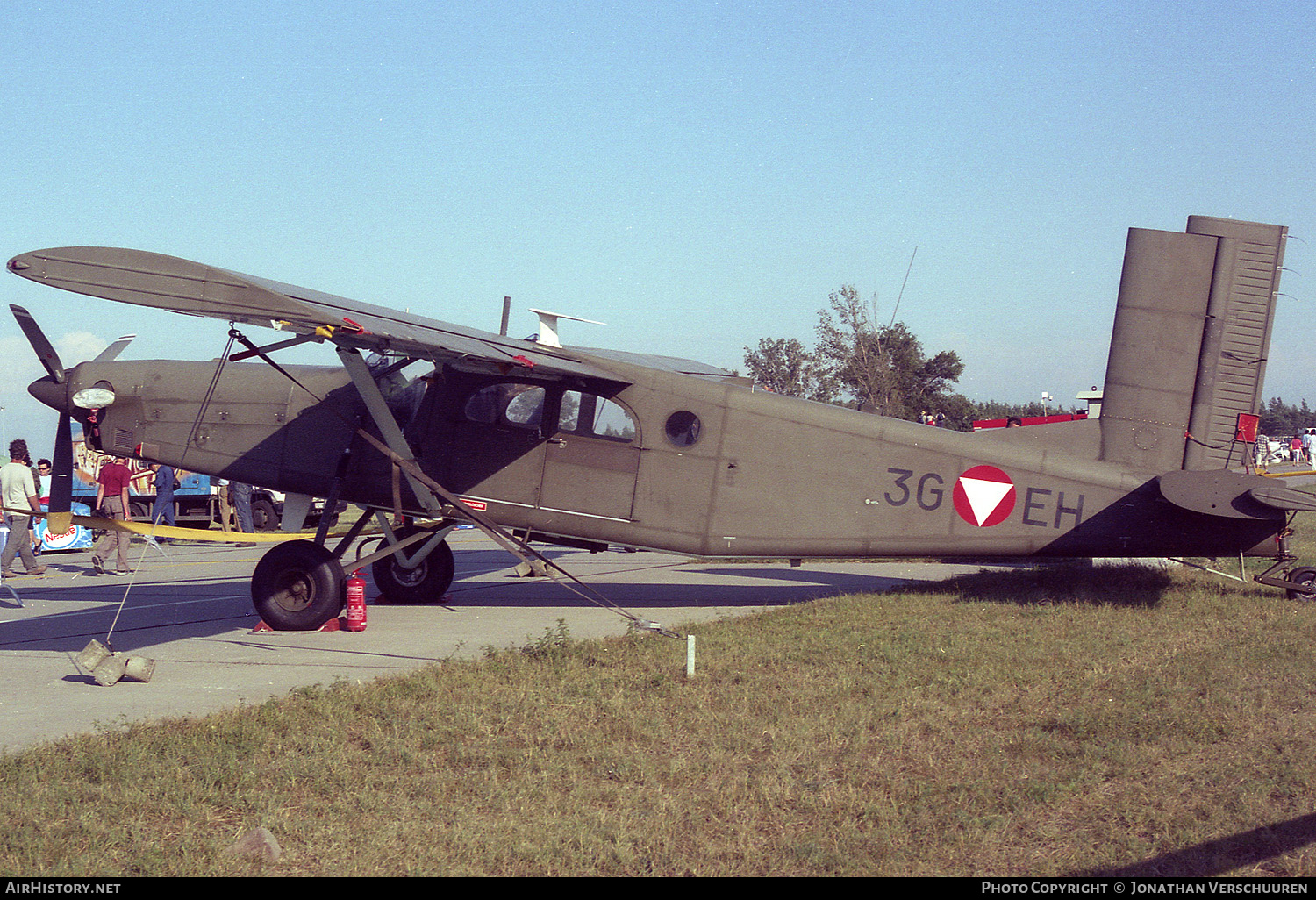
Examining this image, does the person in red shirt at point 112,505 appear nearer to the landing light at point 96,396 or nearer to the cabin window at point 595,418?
the landing light at point 96,396

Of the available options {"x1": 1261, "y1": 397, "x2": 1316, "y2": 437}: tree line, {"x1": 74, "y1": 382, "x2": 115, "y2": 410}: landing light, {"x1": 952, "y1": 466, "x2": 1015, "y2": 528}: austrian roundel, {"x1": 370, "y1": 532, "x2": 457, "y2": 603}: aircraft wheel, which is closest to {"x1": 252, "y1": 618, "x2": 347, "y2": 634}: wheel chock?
{"x1": 370, "y1": 532, "x2": 457, "y2": 603}: aircraft wheel

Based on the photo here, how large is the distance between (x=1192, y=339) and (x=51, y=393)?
12.1 metres

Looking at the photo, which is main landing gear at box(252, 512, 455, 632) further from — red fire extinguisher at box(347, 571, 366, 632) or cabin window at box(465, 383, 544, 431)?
cabin window at box(465, 383, 544, 431)

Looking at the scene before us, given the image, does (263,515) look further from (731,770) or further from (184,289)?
(731,770)

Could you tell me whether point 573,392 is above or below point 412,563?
above

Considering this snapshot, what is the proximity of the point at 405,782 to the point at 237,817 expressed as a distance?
0.85 m

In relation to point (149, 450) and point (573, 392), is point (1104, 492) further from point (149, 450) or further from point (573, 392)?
point (149, 450)

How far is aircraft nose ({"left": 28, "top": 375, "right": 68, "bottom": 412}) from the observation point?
11.1 metres

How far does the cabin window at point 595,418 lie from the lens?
1102 cm

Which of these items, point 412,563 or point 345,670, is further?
point 412,563

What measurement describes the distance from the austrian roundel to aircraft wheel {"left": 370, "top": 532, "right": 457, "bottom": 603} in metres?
6.37
